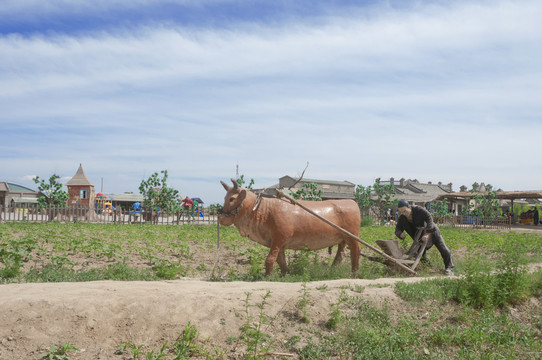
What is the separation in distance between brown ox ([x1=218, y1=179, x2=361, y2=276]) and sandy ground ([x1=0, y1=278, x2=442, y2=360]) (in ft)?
5.57

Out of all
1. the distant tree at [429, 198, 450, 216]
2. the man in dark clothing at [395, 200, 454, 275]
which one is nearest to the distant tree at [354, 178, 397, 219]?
the distant tree at [429, 198, 450, 216]

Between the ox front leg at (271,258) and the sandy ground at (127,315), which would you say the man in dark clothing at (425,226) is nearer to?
the ox front leg at (271,258)

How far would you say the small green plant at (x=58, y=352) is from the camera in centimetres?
471

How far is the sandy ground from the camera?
4984mm

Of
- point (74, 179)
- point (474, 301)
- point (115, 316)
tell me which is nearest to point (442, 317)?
point (474, 301)

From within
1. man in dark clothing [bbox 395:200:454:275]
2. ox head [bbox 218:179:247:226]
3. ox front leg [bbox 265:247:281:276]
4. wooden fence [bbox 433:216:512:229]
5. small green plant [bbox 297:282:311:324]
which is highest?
ox head [bbox 218:179:247:226]

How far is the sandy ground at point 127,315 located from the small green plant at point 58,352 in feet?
0.23

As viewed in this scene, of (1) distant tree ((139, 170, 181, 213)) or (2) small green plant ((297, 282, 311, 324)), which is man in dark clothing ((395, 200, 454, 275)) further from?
(1) distant tree ((139, 170, 181, 213))

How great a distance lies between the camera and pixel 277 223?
314 inches

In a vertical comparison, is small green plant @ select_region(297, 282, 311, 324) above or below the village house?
below

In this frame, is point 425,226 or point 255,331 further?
point 425,226

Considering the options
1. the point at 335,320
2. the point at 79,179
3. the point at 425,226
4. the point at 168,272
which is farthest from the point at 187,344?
the point at 79,179

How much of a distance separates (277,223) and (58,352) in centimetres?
408

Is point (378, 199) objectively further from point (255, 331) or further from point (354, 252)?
point (255, 331)
